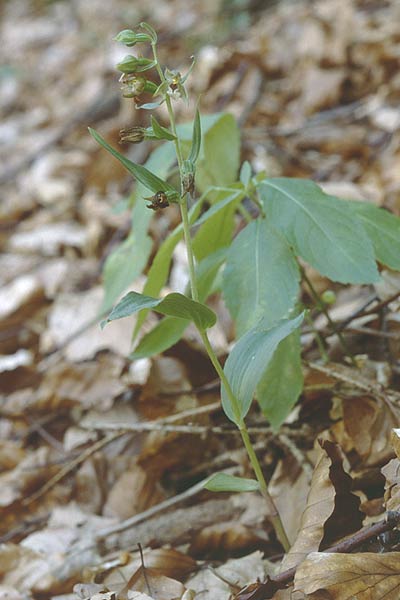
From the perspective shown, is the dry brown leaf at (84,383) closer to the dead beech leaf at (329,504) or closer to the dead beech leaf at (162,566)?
the dead beech leaf at (162,566)

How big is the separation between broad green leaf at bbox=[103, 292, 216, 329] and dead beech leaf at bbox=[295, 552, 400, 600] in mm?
425

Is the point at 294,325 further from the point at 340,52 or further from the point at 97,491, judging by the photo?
the point at 340,52

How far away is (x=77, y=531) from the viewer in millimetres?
1673

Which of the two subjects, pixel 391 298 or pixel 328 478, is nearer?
pixel 328 478

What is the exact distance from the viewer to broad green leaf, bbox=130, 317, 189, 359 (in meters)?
1.38

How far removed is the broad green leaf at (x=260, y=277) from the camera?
4.07 feet

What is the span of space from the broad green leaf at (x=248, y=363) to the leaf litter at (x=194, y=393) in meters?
0.19

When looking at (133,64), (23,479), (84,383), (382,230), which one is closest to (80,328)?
(84,383)

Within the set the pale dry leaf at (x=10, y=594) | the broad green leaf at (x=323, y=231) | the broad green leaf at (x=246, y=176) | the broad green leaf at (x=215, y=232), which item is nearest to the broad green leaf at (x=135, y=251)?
the broad green leaf at (x=215, y=232)

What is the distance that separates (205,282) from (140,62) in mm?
501

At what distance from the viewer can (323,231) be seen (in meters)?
1.25

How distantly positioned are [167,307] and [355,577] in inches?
19.7

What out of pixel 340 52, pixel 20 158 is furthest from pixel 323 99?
pixel 20 158

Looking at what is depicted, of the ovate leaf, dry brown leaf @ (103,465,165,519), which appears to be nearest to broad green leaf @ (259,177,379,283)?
the ovate leaf
